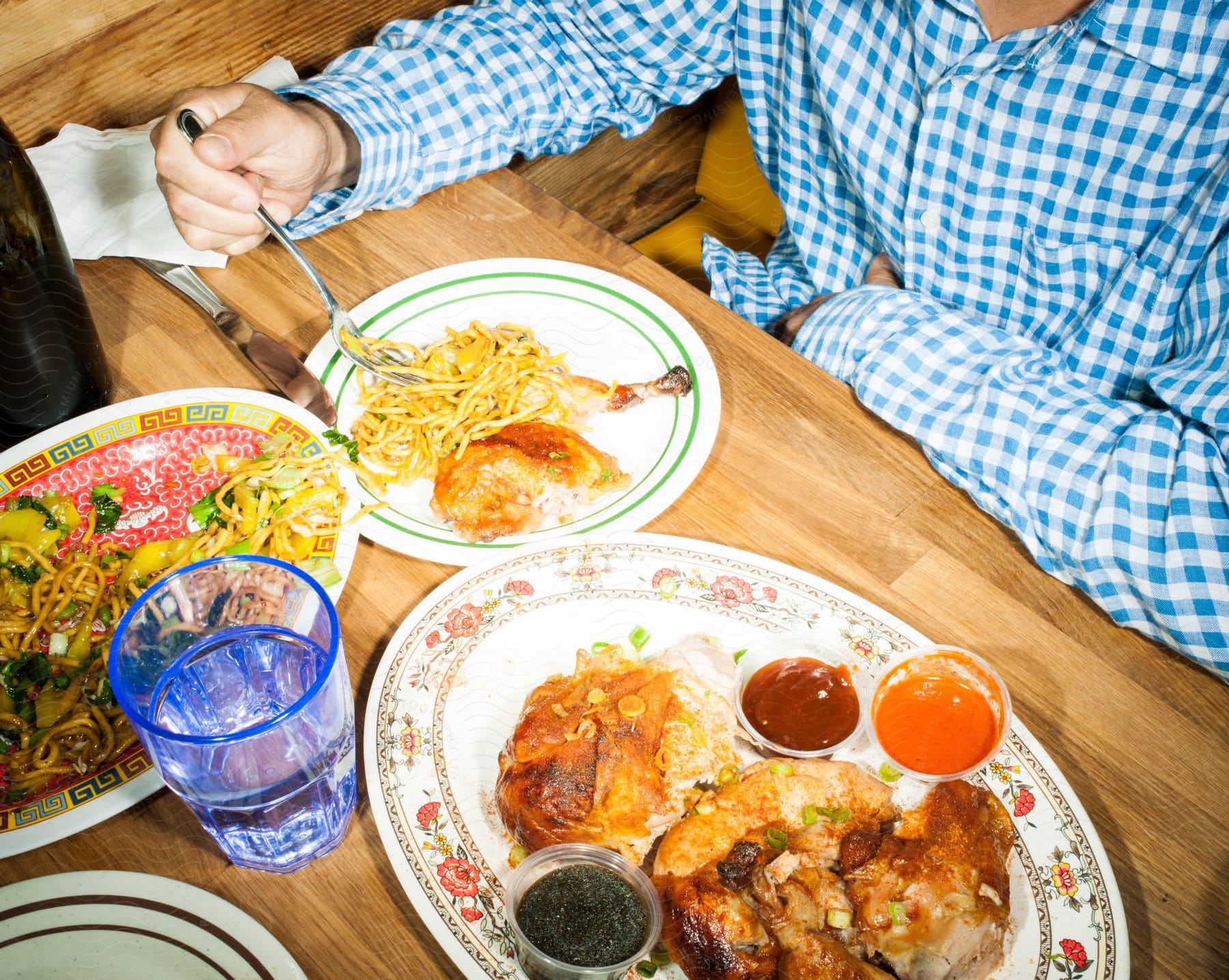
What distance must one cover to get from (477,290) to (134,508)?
2.85 ft

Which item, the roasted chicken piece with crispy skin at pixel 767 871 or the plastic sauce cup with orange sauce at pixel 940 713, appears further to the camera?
the plastic sauce cup with orange sauce at pixel 940 713

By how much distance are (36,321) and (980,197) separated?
203cm

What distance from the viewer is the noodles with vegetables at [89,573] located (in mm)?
1437

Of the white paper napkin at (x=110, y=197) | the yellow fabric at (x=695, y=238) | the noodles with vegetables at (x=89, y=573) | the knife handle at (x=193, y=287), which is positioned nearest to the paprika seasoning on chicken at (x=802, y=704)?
the noodles with vegetables at (x=89, y=573)

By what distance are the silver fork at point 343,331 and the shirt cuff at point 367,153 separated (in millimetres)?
262

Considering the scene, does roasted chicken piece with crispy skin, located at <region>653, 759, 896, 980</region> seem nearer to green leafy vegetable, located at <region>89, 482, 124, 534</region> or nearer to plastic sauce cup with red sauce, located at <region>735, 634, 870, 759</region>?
plastic sauce cup with red sauce, located at <region>735, 634, 870, 759</region>

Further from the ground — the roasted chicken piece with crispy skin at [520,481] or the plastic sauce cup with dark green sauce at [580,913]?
the roasted chicken piece with crispy skin at [520,481]

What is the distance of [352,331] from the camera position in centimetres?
202

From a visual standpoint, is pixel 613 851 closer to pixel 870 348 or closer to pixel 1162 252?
pixel 870 348

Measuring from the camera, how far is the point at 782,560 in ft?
5.73

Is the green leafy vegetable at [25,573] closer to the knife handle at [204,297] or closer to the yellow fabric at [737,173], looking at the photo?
the knife handle at [204,297]

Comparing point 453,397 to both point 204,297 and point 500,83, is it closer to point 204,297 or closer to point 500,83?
point 204,297

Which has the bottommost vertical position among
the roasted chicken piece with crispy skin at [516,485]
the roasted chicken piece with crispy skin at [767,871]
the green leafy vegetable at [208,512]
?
the roasted chicken piece with crispy skin at [767,871]

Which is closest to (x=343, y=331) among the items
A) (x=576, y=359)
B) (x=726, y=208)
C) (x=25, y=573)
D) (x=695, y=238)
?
(x=576, y=359)
